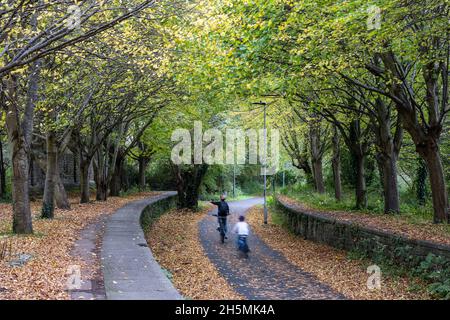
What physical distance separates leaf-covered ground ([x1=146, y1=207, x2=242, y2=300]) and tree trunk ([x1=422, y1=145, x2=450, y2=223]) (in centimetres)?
725

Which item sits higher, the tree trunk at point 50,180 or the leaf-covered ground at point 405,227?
the tree trunk at point 50,180

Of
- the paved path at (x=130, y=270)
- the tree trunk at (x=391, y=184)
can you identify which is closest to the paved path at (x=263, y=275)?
the paved path at (x=130, y=270)

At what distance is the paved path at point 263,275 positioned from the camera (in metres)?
10.9

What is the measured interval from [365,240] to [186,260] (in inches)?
219

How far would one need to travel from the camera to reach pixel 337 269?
43.8 ft

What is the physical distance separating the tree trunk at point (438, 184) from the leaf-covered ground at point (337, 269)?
326 centimetres

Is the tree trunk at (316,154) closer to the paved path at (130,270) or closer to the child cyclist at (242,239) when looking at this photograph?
the child cyclist at (242,239)

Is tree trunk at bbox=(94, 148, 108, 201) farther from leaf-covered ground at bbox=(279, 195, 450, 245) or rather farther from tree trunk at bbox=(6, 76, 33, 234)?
leaf-covered ground at bbox=(279, 195, 450, 245)

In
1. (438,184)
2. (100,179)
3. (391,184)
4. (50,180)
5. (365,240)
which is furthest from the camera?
(100,179)

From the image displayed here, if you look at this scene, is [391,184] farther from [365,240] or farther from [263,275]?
[263,275]

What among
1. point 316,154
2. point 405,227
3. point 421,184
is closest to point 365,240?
point 405,227

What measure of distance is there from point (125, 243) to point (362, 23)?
819cm

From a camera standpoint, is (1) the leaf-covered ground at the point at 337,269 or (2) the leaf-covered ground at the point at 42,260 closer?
(2) the leaf-covered ground at the point at 42,260

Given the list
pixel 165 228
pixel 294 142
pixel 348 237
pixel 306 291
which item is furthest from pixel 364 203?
pixel 294 142
